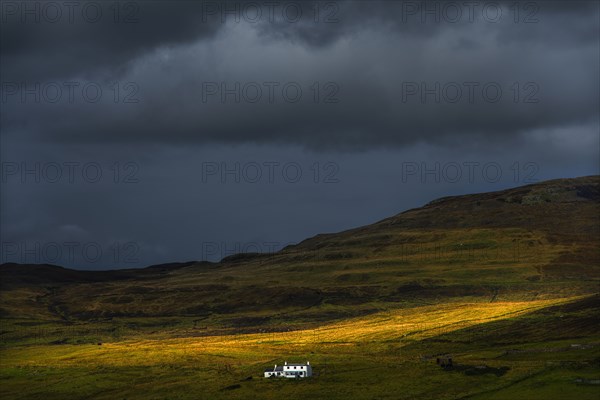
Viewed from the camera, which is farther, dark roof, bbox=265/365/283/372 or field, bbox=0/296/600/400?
dark roof, bbox=265/365/283/372

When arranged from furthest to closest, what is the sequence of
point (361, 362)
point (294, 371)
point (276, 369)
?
point (361, 362) → point (276, 369) → point (294, 371)

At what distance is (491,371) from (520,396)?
13443 millimetres

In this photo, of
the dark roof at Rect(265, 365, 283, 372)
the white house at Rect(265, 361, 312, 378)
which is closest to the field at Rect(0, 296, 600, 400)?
the white house at Rect(265, 361, 312, 378)

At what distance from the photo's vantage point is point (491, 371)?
111 m

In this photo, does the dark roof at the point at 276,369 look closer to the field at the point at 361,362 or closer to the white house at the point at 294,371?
the white house at the point at 294,371

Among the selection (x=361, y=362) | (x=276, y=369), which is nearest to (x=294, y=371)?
(x=276, y=369)

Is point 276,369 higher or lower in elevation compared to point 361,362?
higher

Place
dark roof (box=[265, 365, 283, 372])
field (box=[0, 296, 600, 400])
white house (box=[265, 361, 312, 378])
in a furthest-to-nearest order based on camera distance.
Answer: dark roof (box=[265, 365, 283, 372])
white house (box=[265, 361, 312, 378])
field (box=[0, 296, 600, 400])

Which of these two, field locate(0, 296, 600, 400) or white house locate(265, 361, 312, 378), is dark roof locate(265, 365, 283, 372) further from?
field locate(0, 296, 600, 400)

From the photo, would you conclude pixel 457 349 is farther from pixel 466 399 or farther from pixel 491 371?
pixel 466 399

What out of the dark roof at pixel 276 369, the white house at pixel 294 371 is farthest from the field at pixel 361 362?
the dark roof at pixel 276 369

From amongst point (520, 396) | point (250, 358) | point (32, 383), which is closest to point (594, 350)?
point (520, 396)

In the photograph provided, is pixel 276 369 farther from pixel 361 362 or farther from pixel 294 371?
pixel 361 362

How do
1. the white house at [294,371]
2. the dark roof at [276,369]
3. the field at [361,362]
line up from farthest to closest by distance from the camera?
1. the dark roof at [276,369]
2. the white house at [294,371]
3. the field at [361,362]
